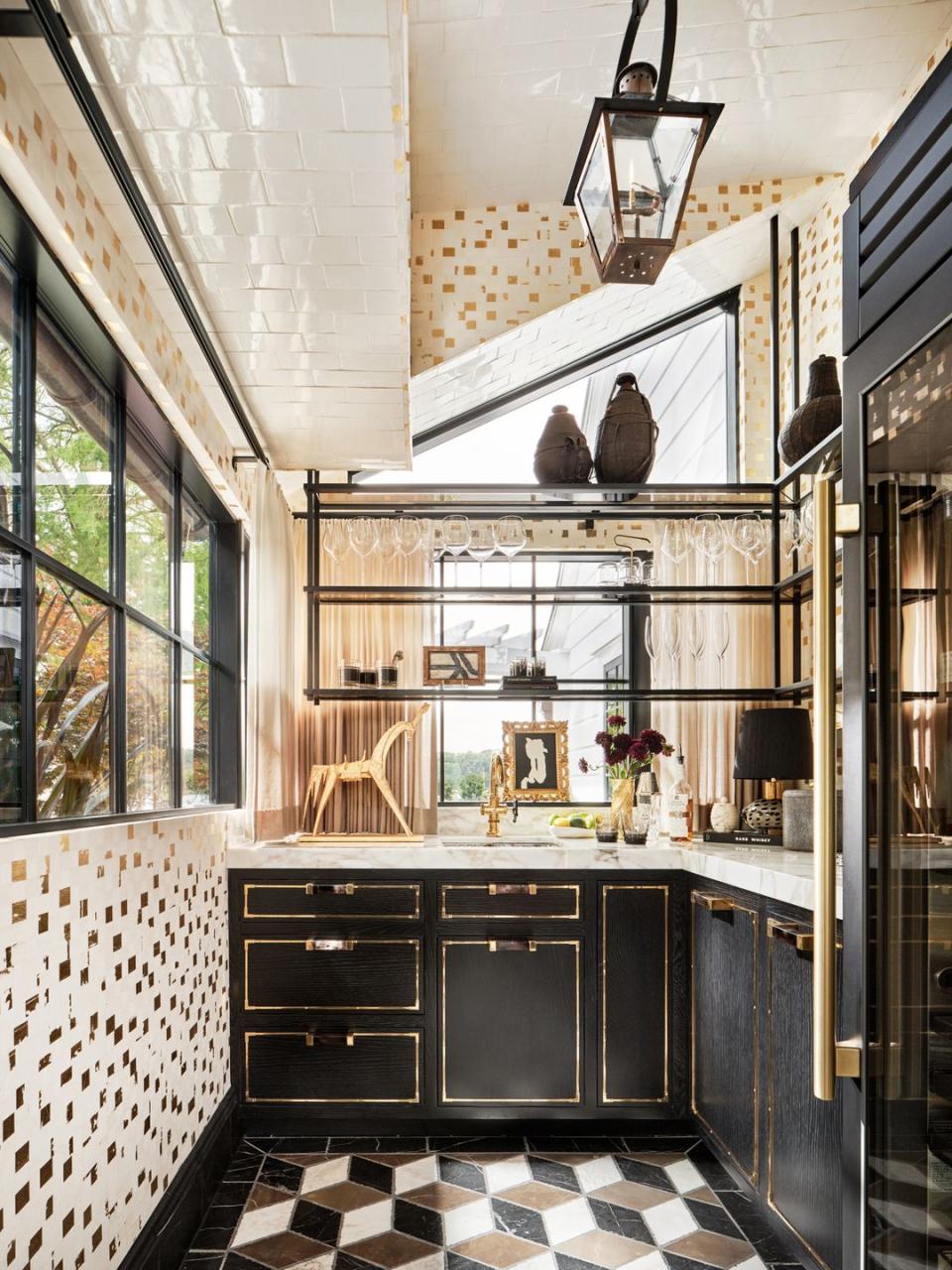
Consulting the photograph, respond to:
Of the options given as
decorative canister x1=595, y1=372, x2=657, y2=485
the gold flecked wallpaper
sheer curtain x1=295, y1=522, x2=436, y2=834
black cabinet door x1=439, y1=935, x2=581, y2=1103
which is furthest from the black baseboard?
decorative canister x1=595, y1=372, x2=657, y2=485

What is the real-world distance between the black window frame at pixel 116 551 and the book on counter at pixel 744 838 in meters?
1.76

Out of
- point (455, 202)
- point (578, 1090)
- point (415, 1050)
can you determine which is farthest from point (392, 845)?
point (455, 202)

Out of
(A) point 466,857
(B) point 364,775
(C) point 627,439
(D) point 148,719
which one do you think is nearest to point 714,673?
(C) point 627,439

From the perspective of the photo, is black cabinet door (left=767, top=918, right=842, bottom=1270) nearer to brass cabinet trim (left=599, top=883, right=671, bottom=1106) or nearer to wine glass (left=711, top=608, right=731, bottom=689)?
brass cabinet trim (left=599, top=883, right=671, bottom=1106)

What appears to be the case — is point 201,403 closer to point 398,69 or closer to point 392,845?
point 398,69

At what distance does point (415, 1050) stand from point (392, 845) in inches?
27.9

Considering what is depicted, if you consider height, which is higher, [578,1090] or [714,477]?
[714,477]

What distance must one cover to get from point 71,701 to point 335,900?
168 centimetres

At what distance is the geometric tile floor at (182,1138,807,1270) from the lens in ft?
8.29

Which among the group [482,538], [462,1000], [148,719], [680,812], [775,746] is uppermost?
[482,538]

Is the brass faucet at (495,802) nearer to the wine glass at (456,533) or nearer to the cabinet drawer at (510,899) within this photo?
the cabinet drawer at (510,899)

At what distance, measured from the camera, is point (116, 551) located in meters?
2.30

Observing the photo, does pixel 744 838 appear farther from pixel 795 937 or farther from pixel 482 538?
pixel 482 538

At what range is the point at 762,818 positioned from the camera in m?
3.59
